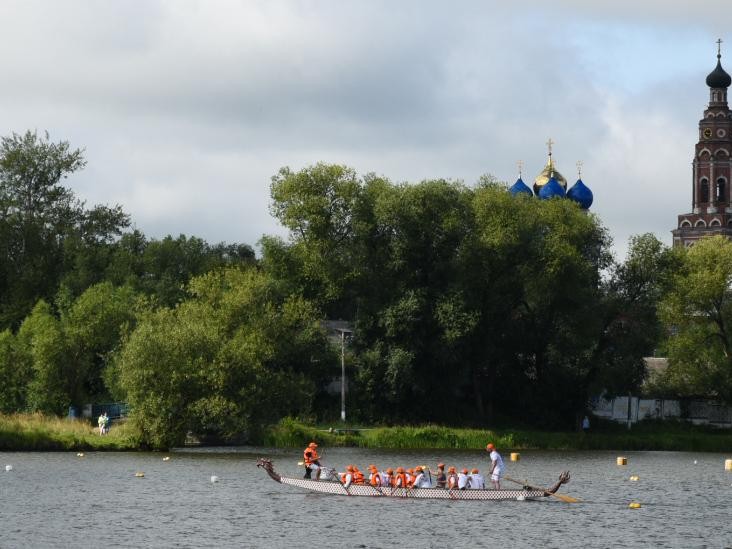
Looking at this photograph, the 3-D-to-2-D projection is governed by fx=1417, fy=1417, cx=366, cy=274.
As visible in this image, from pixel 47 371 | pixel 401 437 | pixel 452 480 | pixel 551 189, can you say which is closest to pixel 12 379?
pixel 47 371

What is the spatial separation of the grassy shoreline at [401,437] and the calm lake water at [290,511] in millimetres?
1857

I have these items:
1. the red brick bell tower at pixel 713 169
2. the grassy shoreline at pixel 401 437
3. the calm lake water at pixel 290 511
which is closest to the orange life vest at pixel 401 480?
the calm lake water at pixel 290 511

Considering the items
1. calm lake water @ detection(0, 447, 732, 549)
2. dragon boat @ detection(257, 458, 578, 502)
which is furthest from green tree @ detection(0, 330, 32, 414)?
dragon boat @ detection(257, 458, 578, 502)

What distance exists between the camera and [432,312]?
9194 centimetres

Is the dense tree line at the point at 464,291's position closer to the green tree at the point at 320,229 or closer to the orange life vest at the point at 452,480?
the green tree at the point at 320,229

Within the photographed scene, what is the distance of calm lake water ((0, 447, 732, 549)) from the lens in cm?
4844

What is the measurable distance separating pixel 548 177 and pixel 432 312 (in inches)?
1889

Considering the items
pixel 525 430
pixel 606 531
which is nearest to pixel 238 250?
pixel 525 430

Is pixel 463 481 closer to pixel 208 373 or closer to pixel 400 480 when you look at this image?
pixel 400 480

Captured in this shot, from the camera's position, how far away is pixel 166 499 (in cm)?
5697

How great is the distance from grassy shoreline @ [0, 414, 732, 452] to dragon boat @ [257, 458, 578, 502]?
1936 cm

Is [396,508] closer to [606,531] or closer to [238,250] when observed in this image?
[606,531]

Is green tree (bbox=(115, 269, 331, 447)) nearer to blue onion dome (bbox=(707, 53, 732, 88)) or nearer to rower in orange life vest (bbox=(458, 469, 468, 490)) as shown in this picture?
rower in orange life vest (bbox=(458, 469, 468, 490))

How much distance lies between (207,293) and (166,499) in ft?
103
